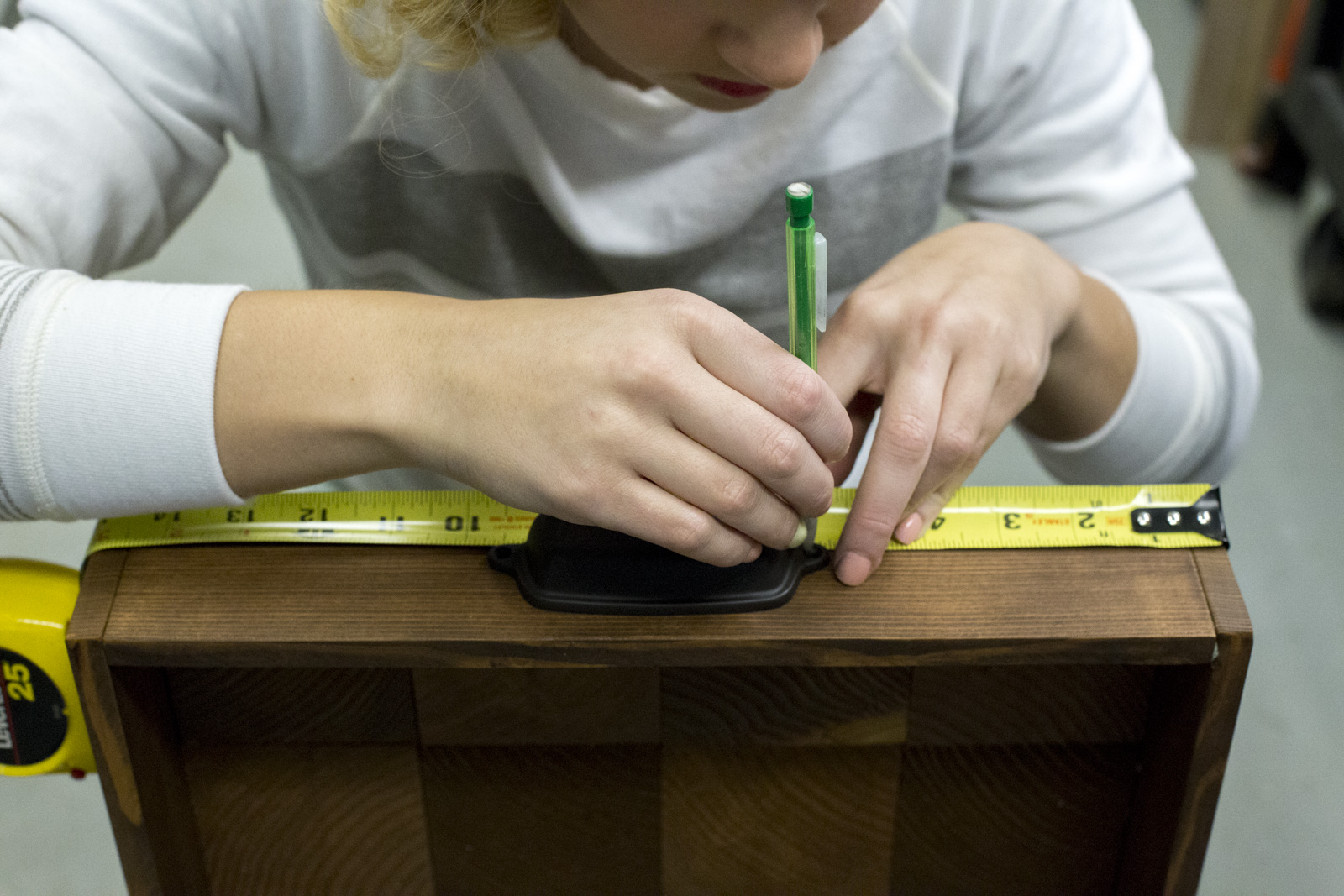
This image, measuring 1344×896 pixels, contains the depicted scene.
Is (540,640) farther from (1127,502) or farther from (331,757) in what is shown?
(1127,502)

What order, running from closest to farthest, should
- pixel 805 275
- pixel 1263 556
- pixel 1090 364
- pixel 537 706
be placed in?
pixel 805 275, pixel 537 706, pixel 1090 364, pixel 1263 556

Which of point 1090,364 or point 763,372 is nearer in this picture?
point 763,372

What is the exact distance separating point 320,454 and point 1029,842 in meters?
0.49

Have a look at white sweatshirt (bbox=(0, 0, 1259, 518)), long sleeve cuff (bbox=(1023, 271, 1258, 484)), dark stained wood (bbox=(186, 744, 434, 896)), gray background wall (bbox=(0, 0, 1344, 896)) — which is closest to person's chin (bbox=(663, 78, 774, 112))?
white sweatshirt (bbox=(0, 0, 1259, 518))

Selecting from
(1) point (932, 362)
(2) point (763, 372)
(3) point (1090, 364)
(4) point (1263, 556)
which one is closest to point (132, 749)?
(2) point (763, 372)

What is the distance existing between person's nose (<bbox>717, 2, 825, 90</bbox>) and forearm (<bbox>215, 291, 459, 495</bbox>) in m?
0.21

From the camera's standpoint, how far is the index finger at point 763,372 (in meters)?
0.63

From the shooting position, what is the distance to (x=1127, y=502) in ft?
2.45

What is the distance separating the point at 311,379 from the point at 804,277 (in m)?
0.28

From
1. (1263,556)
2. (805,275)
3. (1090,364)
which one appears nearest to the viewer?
(805,275)

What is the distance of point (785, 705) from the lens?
2.30 ft

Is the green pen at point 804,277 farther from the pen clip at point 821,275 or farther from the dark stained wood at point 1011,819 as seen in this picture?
the dark stained wood at point 1011,819

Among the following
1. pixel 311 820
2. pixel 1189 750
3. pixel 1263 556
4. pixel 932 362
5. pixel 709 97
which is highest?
pixel 709 97

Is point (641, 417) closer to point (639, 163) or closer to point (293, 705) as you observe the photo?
point (293, 705)
